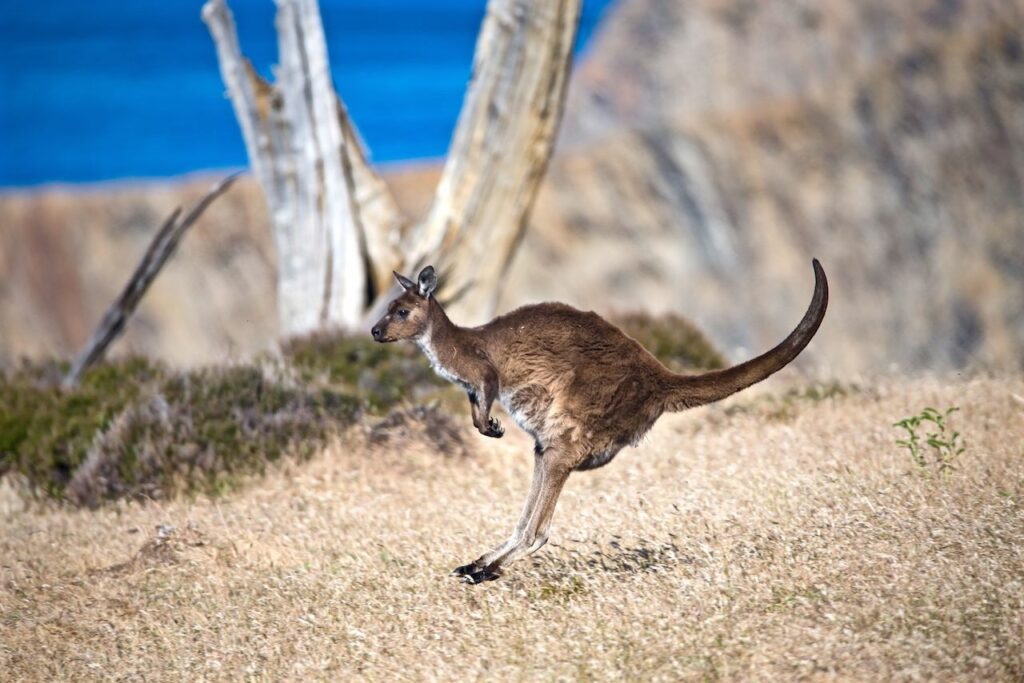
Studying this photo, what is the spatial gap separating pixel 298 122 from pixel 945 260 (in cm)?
5741

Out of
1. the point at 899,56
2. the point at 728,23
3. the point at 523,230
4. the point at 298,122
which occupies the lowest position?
the point at 728,23

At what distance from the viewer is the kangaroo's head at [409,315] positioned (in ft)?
25.6

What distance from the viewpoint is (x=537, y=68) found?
16.7 metres

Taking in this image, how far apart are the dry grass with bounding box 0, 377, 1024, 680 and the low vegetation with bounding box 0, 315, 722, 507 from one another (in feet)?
2.48

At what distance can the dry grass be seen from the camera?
616 centimetres

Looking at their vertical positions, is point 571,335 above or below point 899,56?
above

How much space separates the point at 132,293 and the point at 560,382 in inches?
395

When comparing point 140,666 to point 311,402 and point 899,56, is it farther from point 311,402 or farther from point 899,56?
point 899,56

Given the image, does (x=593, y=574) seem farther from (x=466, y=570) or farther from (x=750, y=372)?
(x=750, y=372)

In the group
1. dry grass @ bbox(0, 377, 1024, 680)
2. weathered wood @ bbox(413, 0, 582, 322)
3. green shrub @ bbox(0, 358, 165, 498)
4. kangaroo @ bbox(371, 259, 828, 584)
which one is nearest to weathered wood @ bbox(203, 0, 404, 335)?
weathered wood @ bbox(413, 0, 582, 322)

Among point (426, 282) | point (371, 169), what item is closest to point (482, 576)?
point (426, 282)

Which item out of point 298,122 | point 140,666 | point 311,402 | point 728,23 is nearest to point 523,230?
point 298,122

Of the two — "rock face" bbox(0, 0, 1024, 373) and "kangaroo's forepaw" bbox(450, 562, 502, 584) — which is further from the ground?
"kangaroo's forepaw" bbox(450, 562, 502, 584)

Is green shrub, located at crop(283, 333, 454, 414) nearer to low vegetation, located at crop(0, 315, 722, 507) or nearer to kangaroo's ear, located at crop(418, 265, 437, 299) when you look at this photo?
low vegetation, located at crop(0, 315, 722, 507)
